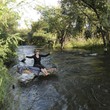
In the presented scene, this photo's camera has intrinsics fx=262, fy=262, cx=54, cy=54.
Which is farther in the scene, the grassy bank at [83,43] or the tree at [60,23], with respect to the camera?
the grassy bank at [83,43]

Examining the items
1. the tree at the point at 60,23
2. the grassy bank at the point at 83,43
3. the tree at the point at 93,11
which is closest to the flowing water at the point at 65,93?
the tree at the point at 93,11

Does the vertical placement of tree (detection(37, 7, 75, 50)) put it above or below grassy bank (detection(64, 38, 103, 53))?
above

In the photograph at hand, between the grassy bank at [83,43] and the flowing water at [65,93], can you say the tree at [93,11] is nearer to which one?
the grassy bank at [83,43]

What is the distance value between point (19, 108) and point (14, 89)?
12.6ft

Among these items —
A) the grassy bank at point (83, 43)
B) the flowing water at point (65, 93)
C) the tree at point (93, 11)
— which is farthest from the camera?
the grassy bank at point (83, 43)

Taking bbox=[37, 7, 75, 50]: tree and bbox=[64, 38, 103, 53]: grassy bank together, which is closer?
bbox=[37, 7, 75, 50]: tree

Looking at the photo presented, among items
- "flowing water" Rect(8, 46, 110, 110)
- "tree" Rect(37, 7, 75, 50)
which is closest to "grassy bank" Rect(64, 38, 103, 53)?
"tree" Rect(37, 7, 75, 50)

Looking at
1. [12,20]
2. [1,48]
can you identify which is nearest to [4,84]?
[1,48]

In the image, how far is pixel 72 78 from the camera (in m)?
17.7

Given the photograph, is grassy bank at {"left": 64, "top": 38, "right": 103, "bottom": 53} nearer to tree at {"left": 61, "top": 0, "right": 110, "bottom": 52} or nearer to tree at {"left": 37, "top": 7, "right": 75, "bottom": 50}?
tree at {"left": 37, "top": 7, "right": 75, "bottom": 50}

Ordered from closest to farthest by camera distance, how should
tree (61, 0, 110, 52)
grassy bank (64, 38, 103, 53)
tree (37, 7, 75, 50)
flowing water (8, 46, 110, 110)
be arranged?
1. flowing water (8, 46, 110, 110)
2. tree (61, 0, 110, 52)
3. tree (37, 7, 75, 50)
4. grassy bank (64, 38, 103, 53)

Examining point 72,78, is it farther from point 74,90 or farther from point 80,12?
point 80,12

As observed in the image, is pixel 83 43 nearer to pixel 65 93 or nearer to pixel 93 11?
pixel 93 11

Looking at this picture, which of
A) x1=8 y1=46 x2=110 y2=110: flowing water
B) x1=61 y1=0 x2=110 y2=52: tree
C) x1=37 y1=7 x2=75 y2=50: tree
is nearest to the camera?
x1=8 y1=46 x2=110 y2=110: flowing water
